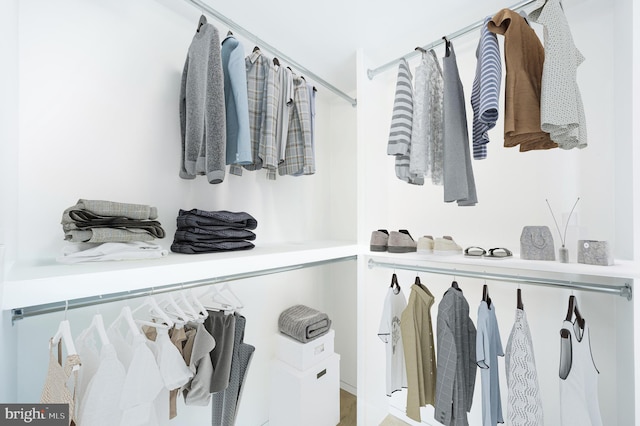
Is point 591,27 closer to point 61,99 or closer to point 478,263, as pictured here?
point 478,263

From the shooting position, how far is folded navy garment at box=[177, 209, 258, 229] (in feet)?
3.74

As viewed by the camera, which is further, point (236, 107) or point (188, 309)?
point (236, 107)

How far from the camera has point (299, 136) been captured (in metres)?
1.46

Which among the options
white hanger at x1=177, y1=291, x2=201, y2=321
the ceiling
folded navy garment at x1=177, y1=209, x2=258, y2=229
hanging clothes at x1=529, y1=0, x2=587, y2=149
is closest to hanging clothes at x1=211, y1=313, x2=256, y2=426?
white hanger at x1=177, y1=291, x2=201, y2=321

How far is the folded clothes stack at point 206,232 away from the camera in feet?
3.70

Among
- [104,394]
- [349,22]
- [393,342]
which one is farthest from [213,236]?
[349,22]

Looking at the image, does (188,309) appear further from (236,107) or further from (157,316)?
(236,107)

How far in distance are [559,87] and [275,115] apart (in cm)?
112

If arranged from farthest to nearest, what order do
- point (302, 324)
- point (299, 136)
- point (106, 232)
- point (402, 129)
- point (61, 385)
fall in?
point (302, 324) → point (299, 136) → point (402, 129) → point (106, 232) → point (61, 385)

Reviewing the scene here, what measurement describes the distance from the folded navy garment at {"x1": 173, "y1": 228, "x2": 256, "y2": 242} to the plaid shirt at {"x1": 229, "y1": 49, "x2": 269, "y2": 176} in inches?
14.7

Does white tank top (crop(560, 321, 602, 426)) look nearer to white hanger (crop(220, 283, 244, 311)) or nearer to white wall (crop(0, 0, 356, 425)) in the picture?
white hanger (crop(220, 283, 244, 311))

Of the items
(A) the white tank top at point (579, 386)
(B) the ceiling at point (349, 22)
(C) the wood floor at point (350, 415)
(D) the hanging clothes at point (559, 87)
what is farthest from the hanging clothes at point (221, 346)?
(B) the ceiling at point (349, 22)

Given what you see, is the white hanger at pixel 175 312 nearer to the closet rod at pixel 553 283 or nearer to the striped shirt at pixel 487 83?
the closet rod at pixel 553 283

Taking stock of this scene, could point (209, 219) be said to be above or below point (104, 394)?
above
